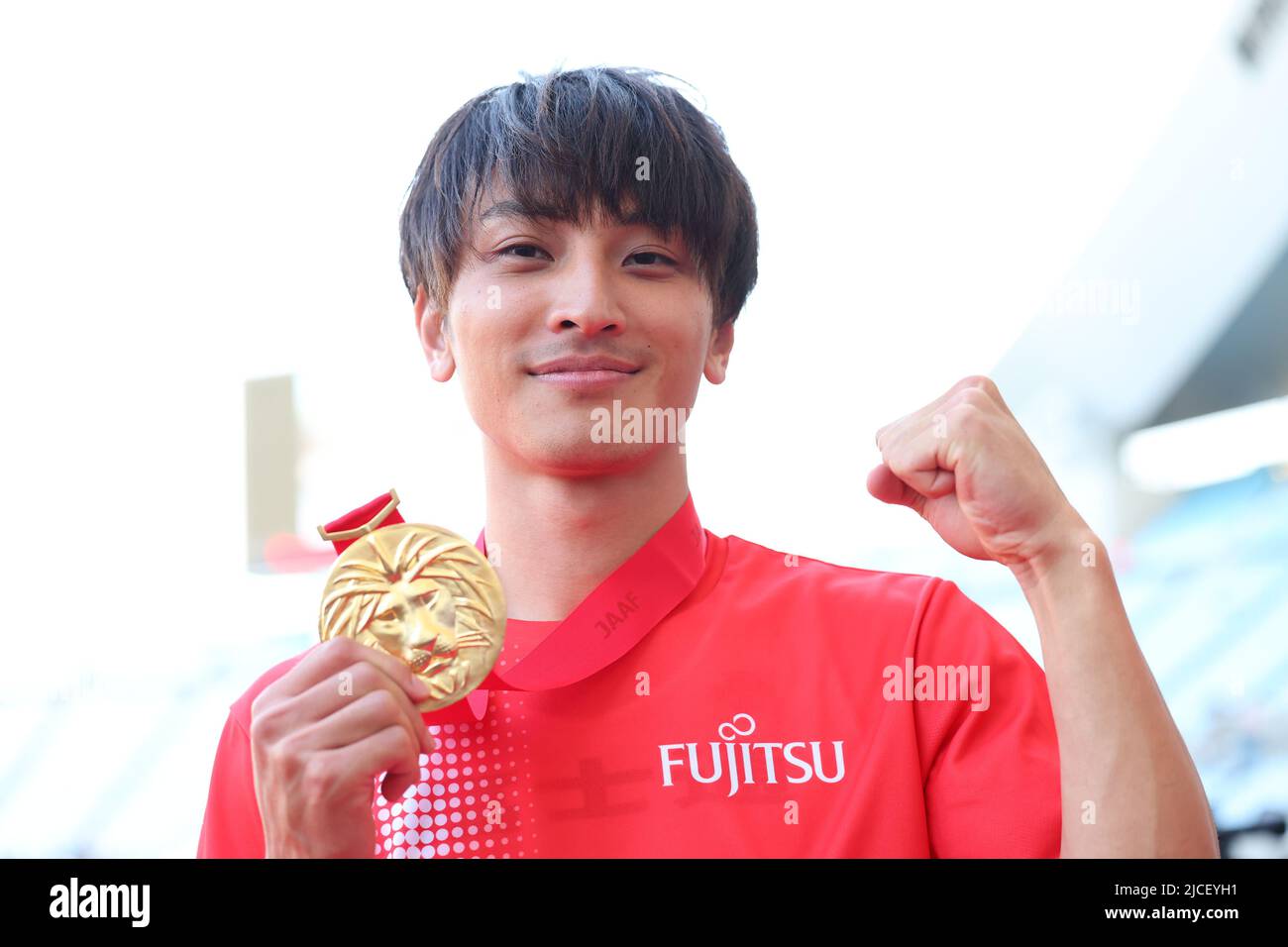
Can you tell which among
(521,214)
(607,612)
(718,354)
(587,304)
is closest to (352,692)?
(607,612)

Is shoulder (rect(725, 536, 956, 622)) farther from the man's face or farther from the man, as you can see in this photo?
the man's face

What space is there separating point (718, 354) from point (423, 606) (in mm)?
577

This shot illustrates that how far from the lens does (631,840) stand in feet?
4.02

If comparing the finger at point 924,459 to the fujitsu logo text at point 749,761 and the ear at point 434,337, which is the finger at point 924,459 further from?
the ear at point 434,337

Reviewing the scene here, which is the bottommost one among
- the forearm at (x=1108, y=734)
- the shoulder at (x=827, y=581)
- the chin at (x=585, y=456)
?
the forearm at (x=1108, y=734)

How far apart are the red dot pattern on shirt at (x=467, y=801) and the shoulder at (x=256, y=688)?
18 cm

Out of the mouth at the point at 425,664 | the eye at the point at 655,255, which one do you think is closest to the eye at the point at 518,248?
the eye at the point at 655,255

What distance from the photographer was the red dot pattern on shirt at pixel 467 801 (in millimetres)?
1240

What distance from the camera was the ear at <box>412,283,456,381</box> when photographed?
152cm

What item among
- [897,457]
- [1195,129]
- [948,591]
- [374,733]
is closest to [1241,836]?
[1195,129]

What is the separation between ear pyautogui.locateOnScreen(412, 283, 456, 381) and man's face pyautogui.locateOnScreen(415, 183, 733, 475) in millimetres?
92

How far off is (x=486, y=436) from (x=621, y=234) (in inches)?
10.9

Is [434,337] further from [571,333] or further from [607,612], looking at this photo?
[607,612]
